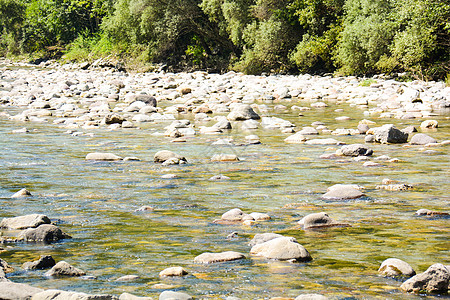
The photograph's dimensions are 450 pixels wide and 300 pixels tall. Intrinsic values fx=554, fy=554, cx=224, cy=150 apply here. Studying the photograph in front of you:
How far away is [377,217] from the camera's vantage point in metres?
4.25

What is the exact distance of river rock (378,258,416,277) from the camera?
2963mm

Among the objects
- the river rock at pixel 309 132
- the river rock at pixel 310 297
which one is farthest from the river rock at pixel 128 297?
the river rock at pixel 309 132

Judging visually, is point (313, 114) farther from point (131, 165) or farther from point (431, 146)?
point (131, 165)

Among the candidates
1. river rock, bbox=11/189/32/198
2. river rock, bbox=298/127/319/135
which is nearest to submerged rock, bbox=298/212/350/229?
river rock, bbox=11/189/32/198

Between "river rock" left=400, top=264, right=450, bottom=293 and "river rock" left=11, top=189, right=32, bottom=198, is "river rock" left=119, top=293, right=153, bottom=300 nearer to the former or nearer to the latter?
"river rock" left=400, top=264, right=450, bottom=293

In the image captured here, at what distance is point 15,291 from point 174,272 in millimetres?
857

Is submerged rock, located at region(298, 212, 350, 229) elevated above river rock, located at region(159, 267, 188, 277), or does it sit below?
below

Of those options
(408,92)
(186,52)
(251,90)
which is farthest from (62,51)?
(408,92)

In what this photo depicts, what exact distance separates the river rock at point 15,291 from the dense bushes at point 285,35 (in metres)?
16.7

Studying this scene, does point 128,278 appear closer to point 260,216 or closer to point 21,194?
point 260,216

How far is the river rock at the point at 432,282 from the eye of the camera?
2695mm

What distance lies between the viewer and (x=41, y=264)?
123 inches

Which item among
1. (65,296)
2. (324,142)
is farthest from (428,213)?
(324,142)

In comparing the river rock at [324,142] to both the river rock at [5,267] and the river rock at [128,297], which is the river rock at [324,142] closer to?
the river rock at [5,267]
